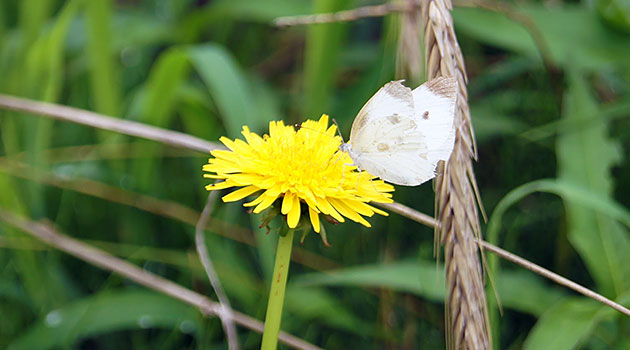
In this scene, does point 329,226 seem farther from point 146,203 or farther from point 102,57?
point 102,57

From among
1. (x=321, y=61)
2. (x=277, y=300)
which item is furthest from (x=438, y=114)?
(x=321, y=61)

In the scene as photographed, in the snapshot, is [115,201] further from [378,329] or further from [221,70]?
[378,329]

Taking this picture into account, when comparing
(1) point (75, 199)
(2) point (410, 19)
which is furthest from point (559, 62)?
(1) point (75, 199)

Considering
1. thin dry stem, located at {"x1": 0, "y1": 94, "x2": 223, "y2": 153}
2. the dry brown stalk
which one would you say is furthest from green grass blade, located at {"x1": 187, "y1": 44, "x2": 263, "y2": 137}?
the dry brown stalk

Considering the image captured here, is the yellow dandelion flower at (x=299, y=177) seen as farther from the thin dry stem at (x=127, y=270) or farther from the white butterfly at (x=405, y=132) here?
the thin dry stem at (x=127, y=270)

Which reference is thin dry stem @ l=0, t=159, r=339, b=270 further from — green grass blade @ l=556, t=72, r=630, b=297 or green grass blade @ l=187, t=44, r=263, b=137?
green grass blade @ l=556, t=72, r=630, b=297
